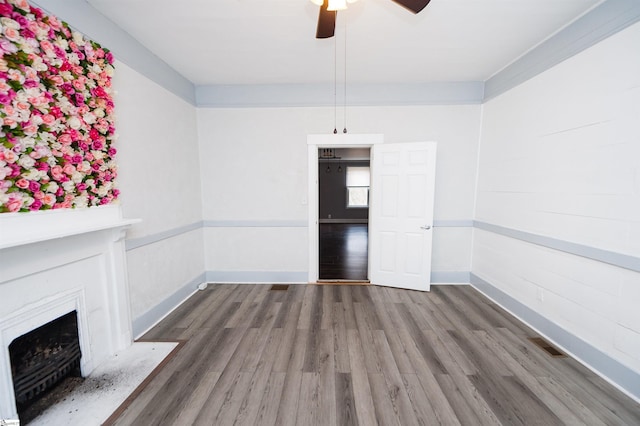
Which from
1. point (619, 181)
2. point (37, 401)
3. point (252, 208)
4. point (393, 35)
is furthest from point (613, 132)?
point (37, 401)

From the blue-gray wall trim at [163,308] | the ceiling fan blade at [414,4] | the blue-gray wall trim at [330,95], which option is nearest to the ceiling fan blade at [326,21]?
the ceiling fan blade at [414,4]

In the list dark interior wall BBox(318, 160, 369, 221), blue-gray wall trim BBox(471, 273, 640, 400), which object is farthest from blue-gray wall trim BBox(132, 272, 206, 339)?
dark interior wall BBox(318, 160, 369, 221)

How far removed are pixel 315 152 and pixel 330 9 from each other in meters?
1.99

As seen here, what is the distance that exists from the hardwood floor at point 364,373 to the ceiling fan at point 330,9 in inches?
99.3

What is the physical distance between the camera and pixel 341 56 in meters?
2.65

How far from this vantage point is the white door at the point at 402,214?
10.7 ft

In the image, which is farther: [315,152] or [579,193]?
[315,152]

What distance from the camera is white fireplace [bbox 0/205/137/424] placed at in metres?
1.38

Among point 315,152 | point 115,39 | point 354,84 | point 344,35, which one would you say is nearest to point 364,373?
point 315,152

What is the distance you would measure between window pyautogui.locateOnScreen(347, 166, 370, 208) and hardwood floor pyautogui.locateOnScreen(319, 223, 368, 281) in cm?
126

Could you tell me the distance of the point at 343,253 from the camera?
5.29m

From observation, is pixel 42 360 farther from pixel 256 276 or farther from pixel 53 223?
pixel 256 276

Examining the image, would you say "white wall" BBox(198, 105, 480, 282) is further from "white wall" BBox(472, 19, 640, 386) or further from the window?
the window

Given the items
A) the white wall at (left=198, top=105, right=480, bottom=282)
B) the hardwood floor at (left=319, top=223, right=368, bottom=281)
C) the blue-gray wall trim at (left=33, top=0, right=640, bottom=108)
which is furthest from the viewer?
the hardwood floor at (left=319, top=223, right=368, bottom=281)
